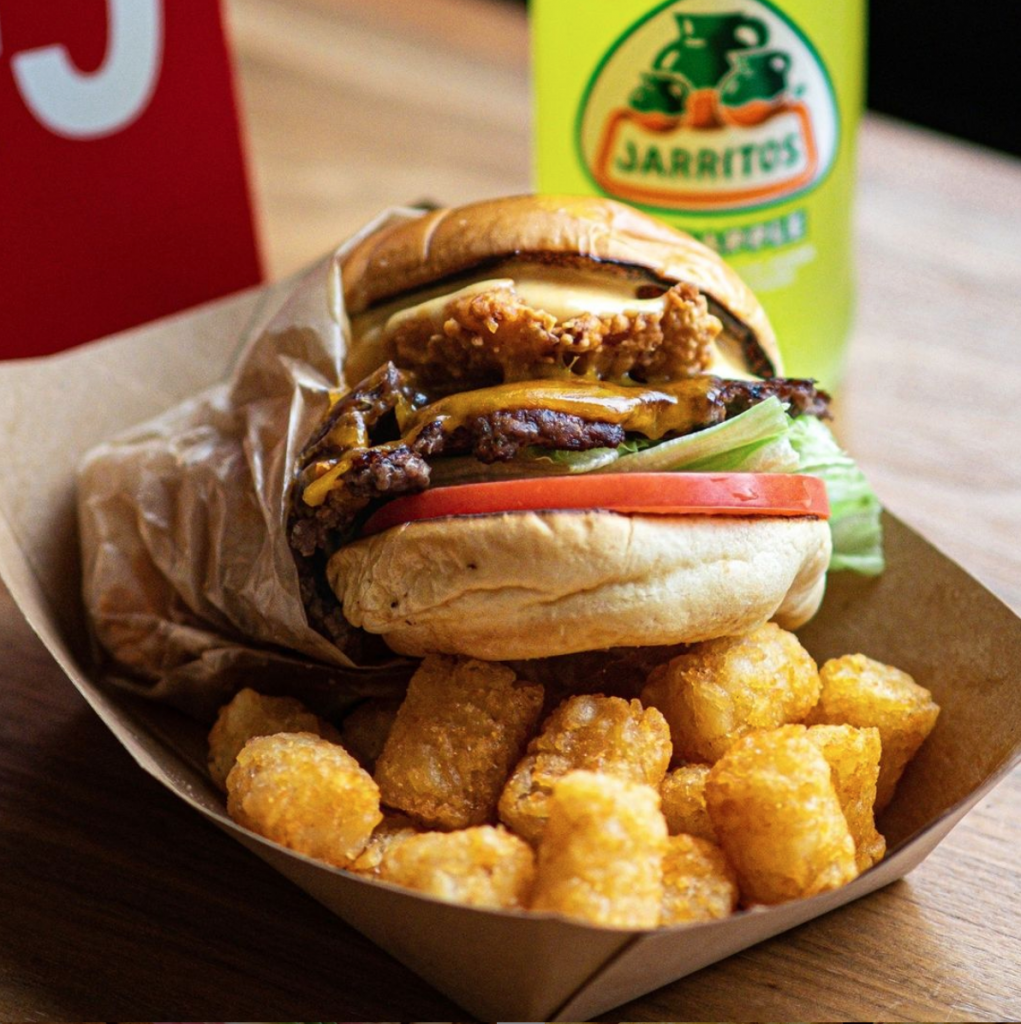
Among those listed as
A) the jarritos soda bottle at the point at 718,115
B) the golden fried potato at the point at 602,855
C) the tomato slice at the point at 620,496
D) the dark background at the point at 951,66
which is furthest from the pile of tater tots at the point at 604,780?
the dark background at the point at 951,66

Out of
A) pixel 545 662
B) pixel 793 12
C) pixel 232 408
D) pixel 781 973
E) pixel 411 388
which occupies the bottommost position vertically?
pixel 781 973

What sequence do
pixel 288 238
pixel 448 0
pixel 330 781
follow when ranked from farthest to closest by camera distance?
pixel 448 0
pixel 288 238
pixel 330 781

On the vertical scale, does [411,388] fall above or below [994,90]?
above

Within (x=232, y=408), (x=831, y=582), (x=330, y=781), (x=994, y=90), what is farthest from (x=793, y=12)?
(x=994, y=90)

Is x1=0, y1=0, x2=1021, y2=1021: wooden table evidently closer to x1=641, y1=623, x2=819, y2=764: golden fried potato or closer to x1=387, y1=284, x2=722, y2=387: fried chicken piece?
x1=641, y1=623, x2=819, y2=764: golden fried potato

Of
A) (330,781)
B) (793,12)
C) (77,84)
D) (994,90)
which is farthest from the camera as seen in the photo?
(994,90)

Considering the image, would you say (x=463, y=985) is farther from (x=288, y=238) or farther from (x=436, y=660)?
(x=288, y=238)

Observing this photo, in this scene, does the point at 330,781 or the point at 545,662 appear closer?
the point at 330,781
